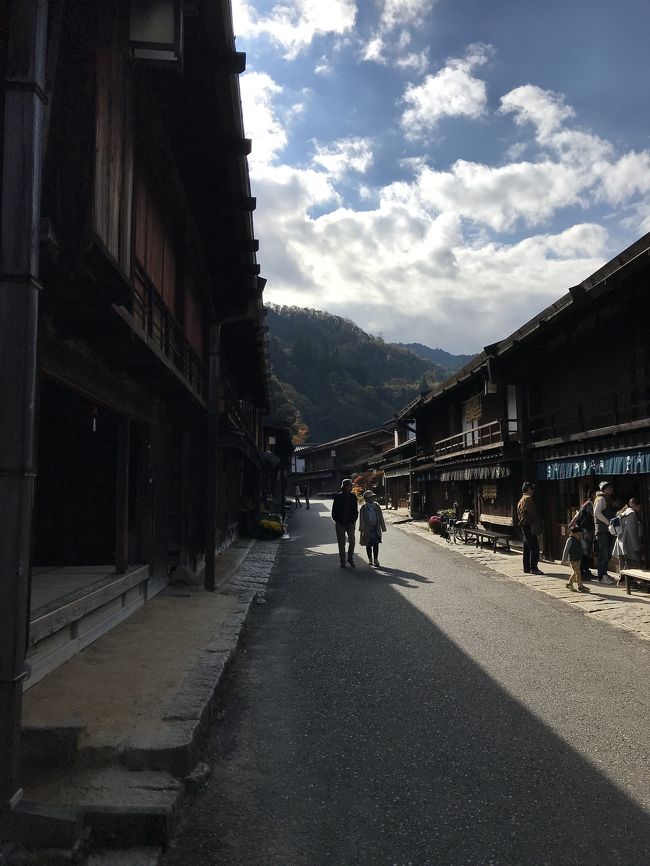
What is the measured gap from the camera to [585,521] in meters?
11.5

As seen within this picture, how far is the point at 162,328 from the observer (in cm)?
848

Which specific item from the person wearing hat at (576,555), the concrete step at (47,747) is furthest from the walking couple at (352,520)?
the concrete step at (47,747)

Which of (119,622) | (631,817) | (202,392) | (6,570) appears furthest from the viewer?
(202,392)

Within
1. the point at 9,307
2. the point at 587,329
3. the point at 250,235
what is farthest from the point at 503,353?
the point at 9,307

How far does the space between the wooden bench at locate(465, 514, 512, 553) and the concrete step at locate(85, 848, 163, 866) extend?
1484cm

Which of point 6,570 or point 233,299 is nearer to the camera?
point 6,570

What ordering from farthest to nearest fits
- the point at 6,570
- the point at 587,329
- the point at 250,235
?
the point at 587,329
the point at 250,235
the point at 6,570

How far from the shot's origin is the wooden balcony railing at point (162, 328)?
7297mm

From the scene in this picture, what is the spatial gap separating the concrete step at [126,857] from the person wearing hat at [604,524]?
10.7 metres

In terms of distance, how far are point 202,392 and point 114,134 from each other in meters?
7.91

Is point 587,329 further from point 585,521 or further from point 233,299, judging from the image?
point 233,299

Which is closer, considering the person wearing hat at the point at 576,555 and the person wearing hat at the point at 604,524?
the person wearing hat at the point at 576,555

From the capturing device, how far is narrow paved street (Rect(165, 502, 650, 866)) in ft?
9.78

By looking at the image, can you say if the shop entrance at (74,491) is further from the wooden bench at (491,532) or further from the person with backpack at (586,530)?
the wooden bench at (491,532)
